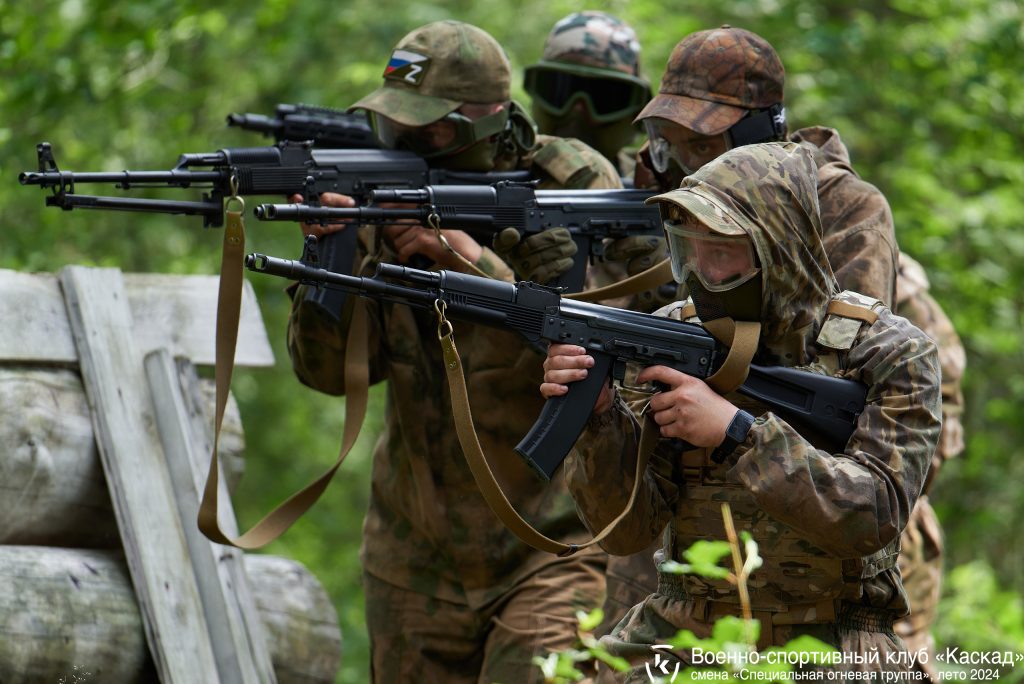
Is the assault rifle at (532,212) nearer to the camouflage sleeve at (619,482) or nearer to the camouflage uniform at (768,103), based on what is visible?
the camouflage uniform at (768,103)

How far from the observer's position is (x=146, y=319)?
608cm

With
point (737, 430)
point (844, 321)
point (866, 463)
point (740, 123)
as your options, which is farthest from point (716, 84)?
point (866, 463)

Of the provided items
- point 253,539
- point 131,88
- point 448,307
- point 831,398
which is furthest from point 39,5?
point 831,398

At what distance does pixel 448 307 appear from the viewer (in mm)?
4203

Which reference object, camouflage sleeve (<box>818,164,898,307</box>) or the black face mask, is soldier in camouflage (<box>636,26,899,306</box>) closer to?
camouflage sleeve (<box>818,164,898,307</box>)

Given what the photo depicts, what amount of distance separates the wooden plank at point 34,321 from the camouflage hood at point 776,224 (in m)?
2.75

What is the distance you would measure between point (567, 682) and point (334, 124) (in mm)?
3498

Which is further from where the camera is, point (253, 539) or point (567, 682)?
point (253, 539)

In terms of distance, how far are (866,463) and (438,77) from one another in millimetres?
2501

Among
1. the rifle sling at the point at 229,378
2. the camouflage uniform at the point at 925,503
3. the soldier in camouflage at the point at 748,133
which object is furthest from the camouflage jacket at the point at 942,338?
the rifle sling at the point at 229,378

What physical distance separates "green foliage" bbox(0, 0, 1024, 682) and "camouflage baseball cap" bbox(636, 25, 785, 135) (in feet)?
17.4

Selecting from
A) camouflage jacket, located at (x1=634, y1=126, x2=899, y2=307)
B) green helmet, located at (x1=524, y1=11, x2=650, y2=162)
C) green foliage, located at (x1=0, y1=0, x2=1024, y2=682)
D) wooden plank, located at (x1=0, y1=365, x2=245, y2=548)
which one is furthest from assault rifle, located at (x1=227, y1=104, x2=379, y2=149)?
green foliage, located at (x1=0, y1=0, x2=1024, y2=682)

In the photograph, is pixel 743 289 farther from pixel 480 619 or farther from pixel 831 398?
pixel 480 619

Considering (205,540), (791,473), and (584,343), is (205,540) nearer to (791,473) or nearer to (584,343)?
(584,343)
